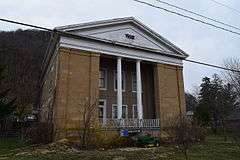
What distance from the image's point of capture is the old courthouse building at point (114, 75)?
83.2 feet

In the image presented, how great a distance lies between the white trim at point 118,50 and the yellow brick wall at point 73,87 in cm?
55

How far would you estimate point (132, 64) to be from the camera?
34.1m

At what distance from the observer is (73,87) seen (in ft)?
83.9

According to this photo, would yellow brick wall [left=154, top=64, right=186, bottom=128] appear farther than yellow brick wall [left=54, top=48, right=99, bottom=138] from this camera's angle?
Yes

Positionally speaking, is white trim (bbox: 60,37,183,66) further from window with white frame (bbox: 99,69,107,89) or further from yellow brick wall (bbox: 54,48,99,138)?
window with white frame (bbox: 99,69,107,89)

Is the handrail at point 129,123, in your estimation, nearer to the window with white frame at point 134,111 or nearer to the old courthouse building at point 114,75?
the old courthouse building at point 114,75

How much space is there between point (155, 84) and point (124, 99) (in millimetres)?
3775

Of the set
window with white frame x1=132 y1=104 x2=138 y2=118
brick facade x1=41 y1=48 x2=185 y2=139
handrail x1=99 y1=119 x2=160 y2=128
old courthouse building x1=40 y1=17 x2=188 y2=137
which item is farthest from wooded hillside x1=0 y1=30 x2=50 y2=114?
handrail x1=99 y1=119 x2=160 y2=128

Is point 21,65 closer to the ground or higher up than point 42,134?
higher up

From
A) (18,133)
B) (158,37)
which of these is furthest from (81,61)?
(18,133)

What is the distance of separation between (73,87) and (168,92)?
11.3 m

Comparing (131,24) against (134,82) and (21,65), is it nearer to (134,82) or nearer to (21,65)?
(134,82)

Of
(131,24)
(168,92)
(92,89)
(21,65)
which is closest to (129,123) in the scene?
(92,89)

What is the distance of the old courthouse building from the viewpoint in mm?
25359
